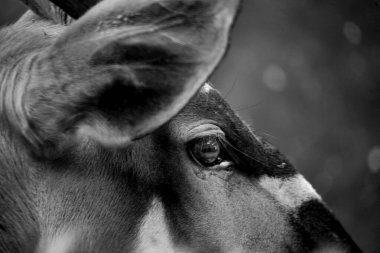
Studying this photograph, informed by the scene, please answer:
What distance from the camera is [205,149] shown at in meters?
2.33

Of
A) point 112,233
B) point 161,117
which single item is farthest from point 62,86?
point 112,233

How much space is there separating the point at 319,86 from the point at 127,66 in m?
6.20

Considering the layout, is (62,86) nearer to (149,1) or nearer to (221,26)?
(149,1)

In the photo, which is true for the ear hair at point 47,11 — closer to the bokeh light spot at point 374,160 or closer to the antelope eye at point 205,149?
the antelope eye at point 205,149

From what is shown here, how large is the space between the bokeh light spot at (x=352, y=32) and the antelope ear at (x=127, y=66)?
655 centimetres

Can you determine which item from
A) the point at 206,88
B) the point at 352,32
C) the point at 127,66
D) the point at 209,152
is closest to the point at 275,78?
the point at 352,32

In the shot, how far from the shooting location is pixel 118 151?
7.23ft

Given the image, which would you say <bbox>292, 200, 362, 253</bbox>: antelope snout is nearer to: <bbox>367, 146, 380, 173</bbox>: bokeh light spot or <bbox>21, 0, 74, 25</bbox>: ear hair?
<bbox>21, 0, 74, 25</bbox>: ear hair

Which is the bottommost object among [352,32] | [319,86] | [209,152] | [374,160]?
[374,160]

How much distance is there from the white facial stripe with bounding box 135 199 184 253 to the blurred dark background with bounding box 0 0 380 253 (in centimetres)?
505

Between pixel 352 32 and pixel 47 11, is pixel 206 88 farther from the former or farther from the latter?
pixel 352 32

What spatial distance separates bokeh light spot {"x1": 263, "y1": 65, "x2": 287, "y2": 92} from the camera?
7.61m

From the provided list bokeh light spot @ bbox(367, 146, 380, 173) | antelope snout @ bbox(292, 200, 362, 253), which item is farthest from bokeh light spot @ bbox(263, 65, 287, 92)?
antelope snout @ bbox(292, 200, 362, 253)

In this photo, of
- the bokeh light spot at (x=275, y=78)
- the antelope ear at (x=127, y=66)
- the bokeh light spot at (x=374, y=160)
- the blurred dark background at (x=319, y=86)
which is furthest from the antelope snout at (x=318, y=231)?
the bokeh light spot at (x=275, y=78)
